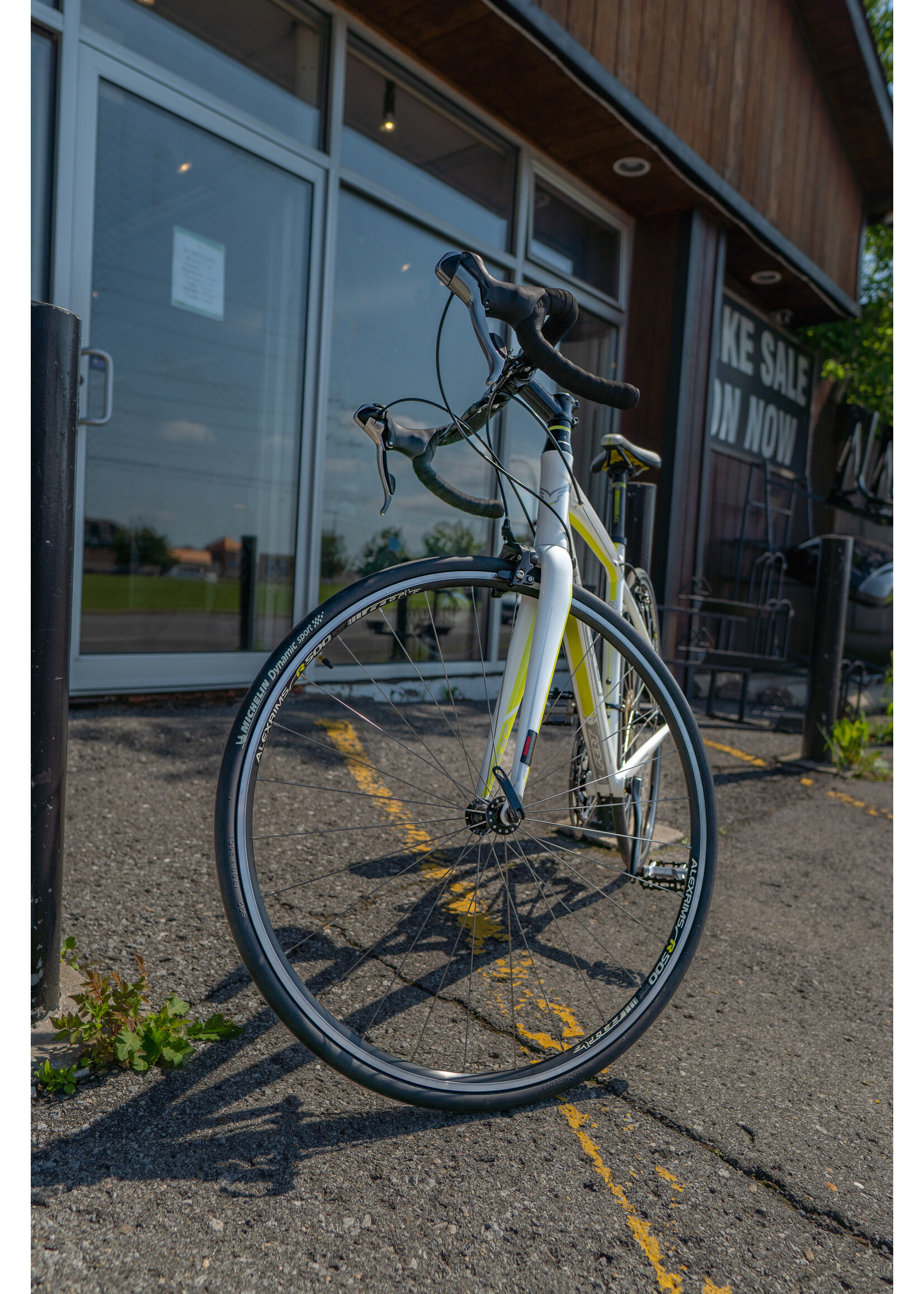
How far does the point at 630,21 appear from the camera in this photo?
5516mm

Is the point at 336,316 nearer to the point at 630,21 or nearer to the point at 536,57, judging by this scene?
the point at 536,57

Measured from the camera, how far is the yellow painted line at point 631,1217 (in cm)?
113

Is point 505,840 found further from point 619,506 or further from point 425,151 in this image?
point 425,151

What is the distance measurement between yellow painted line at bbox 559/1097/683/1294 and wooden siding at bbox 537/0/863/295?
5601 millimetres

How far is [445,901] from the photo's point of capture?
228 centimetres

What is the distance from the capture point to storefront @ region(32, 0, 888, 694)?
3.87 m

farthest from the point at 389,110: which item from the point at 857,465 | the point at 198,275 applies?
the point at 857,465

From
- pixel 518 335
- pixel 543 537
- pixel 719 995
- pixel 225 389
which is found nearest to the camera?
pixel 518 335

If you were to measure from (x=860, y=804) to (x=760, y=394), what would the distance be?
20.2 ft

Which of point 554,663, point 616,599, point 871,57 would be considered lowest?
point 554,663

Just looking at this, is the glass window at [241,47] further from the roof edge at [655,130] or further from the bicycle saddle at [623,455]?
the bicycle saddle at [623,455]

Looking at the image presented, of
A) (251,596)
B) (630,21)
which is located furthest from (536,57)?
(251,596)

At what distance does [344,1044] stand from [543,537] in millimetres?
924

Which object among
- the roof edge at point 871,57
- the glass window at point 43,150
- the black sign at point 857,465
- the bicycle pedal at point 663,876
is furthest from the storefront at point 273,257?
the black sign at point 857,465
